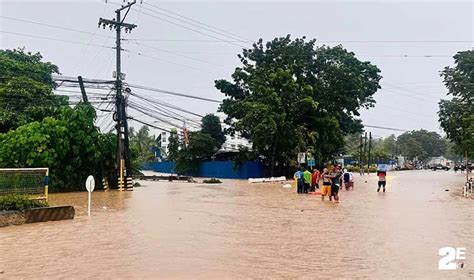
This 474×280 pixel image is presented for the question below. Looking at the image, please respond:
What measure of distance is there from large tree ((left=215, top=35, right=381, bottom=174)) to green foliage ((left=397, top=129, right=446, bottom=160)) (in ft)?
234

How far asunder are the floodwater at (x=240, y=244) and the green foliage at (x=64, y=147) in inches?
484

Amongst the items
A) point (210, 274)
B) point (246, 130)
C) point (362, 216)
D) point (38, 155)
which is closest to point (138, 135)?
point (246, 130)

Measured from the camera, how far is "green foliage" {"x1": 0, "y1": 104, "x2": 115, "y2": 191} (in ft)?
92.6

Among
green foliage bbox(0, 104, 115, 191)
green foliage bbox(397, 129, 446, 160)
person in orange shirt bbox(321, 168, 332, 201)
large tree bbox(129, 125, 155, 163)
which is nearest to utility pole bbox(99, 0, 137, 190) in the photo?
green foliage bbox(0, 104, 115, 191)

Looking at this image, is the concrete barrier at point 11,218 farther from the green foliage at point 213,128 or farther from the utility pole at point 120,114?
the green foliage at point 213,128

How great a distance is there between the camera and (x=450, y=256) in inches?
394

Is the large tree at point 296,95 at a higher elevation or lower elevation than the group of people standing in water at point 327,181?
higher

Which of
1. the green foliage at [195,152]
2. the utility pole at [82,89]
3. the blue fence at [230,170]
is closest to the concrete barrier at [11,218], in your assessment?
the utility pole at [82,89]

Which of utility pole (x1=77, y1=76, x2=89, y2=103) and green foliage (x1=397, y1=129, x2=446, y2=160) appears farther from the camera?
green foliage (x1=397, y1=129, x2=446, y2=160)

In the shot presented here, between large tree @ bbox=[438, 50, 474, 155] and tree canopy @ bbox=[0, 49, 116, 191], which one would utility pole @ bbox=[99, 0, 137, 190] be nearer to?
tree canopy @ bbox=[0, 49, 116, 191]

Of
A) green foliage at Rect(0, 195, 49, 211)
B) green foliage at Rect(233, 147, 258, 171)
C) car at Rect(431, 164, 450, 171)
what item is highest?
green foliage at Rect(233, 147, 258, 171)

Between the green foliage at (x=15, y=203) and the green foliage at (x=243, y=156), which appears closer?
the green foliage at (x=15, y=203)

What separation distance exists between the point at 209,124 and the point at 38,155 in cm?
3510

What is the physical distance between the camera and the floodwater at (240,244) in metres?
8.29
